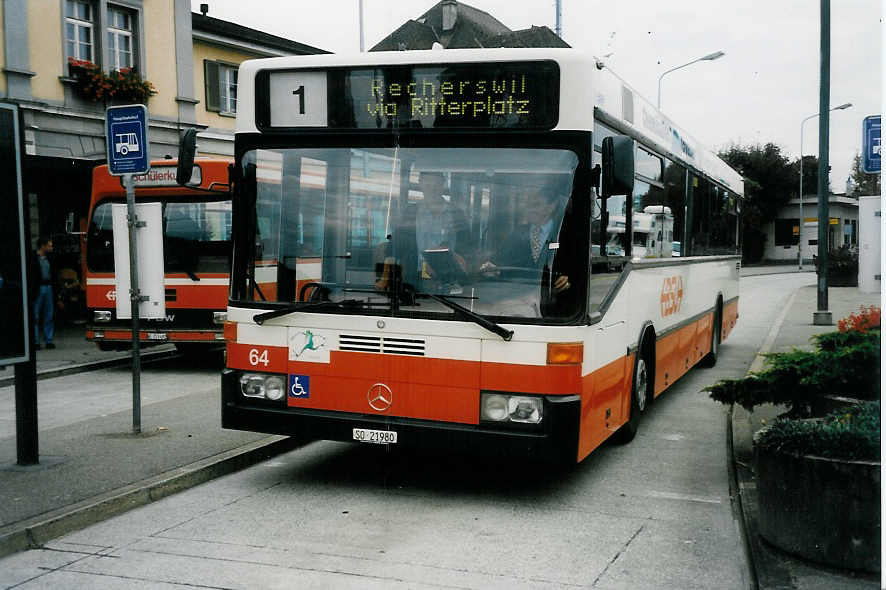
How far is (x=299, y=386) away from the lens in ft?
21.2

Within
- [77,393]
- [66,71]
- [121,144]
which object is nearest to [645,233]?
[121,144]

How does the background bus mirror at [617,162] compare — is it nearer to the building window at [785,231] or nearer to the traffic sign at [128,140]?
the traffic sign at [128,140]

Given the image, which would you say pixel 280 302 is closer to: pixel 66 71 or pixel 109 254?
pixel 109 254

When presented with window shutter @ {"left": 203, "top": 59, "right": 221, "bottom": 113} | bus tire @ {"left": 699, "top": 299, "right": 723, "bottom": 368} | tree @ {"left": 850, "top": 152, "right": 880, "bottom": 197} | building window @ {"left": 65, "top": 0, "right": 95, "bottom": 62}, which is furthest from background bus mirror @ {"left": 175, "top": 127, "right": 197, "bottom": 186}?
tree @ {"left": 850, "top": 152, "right": 880, "bottom": 197}

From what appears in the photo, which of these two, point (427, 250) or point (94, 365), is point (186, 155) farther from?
point (94, 365)

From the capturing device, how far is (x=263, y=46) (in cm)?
2750

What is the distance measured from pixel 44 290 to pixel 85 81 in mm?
6563

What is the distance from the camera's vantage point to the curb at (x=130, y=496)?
5.52 m

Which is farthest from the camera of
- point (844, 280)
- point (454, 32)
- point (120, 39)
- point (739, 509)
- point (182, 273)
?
point (454, 32)

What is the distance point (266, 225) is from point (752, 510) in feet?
12.4

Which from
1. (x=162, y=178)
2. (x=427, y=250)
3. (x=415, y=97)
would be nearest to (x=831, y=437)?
(x=427, y=250)

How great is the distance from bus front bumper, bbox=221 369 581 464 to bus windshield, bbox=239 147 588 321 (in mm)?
686

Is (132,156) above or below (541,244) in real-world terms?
above

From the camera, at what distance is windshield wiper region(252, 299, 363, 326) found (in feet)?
20.7
